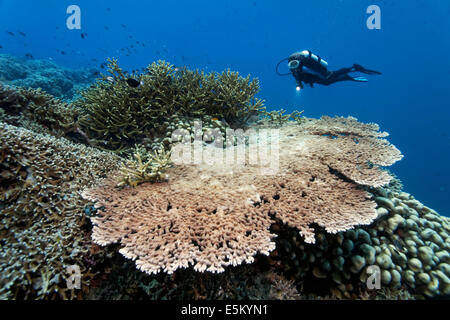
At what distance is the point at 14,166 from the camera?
2596 millimetres

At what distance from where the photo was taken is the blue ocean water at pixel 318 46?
56.9 meters

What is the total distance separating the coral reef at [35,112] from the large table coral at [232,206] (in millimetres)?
2628

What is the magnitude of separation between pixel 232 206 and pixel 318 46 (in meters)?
95.0

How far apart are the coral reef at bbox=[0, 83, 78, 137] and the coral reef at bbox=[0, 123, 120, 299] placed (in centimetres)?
171

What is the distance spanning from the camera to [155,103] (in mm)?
→ 4754

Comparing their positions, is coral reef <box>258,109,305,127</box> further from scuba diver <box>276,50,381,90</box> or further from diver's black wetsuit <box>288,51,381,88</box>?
diver's black wetsuit <box>288,51,381,88</box>

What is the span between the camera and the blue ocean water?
56.9 metres
